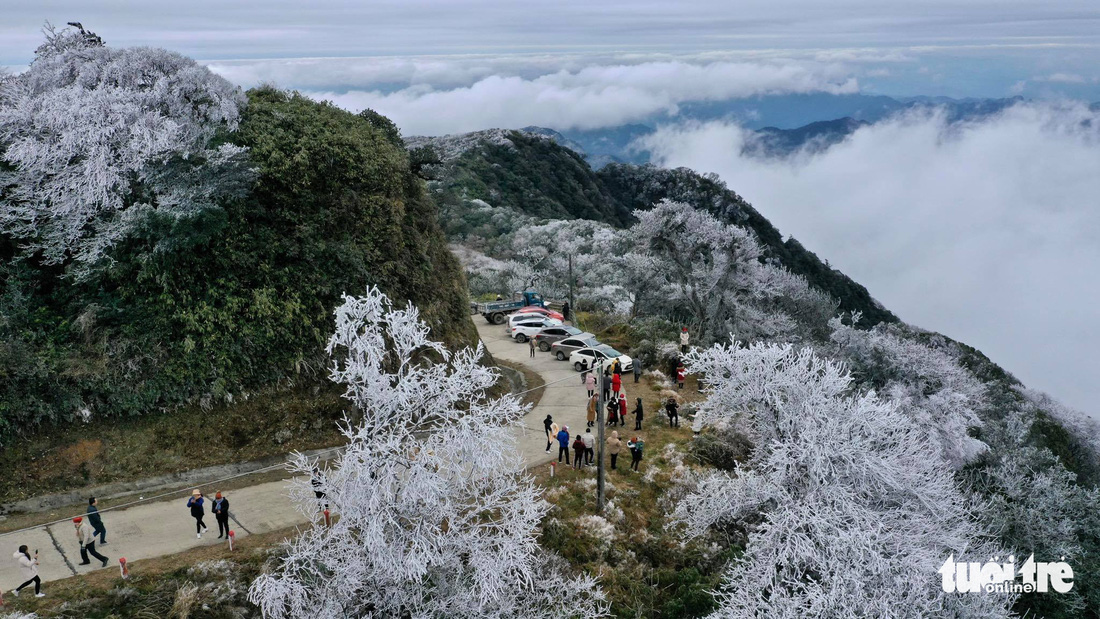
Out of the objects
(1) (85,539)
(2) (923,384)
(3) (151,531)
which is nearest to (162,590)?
(1) (85,539)

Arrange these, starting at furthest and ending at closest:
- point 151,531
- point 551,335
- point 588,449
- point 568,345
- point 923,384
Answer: point 551,335, point 568,345, point 923,384, point 588,449, point 151,531

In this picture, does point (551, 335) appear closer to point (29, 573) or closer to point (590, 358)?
point (590, 358)

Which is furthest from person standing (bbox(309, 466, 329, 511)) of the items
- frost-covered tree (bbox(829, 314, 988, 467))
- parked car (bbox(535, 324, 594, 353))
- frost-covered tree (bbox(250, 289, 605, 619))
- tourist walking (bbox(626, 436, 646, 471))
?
frost-covered tree (bbox(829, 314, 988, 467))

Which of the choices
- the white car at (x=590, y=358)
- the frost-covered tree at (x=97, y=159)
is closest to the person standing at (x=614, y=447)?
the white car at (x=590, y=358)

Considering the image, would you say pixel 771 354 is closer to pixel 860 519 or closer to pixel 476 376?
pixel 860 519

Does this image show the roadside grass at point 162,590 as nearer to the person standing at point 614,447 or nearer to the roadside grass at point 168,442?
the roadside grass at point 168,442

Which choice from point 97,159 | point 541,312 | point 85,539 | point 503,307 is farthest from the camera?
point 503,307

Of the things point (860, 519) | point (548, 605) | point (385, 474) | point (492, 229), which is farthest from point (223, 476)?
point (492, 229)
